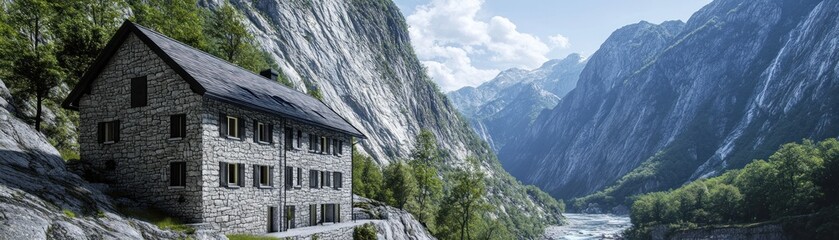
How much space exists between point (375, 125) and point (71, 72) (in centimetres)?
11838

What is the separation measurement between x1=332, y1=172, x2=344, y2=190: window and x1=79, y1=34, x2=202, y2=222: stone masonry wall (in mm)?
17857

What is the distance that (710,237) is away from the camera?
424 feet

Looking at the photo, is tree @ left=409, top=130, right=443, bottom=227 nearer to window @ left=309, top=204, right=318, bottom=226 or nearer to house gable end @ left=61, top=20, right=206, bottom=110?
window @ left=309, top=204, right=318, bottom=226

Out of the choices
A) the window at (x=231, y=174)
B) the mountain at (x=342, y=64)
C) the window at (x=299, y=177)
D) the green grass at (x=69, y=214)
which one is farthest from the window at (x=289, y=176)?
the mountain at (x=342, y=64)

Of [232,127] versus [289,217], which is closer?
[232,127]

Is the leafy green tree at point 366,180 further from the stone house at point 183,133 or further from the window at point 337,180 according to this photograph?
the stone house at point 183,133

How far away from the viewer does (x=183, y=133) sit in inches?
1211

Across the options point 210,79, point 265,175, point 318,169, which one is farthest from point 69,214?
point 318,169

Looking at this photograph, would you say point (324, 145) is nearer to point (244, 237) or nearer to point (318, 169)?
point (318, 169)

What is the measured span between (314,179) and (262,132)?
8586 millimetres

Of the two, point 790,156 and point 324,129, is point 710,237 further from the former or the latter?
point 324,129

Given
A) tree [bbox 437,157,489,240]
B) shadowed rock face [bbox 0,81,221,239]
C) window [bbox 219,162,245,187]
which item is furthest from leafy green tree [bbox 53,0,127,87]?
tree [bbox 437,157,489,240]

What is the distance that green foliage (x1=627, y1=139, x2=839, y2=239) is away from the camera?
117750mm

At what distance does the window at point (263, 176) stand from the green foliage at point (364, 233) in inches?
→ 356
